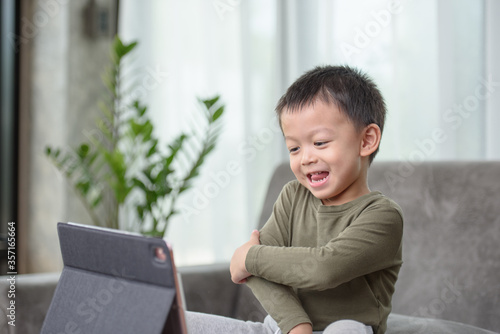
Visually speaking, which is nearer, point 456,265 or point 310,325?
point 310,325

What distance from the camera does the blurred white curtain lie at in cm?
212

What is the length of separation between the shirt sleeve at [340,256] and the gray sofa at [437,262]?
38cm

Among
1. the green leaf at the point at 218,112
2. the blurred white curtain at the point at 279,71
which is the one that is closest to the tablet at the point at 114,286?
the blurred white curtain at the point at 279,71

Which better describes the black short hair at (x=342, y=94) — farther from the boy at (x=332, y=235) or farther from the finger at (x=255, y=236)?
the finger at (x=255, y=236)

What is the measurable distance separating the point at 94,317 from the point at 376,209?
1.84ft

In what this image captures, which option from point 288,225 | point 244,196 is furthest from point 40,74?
point 288,225

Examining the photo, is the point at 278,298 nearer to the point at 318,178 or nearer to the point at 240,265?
the point at 240,265

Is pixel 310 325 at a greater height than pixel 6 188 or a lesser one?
greater

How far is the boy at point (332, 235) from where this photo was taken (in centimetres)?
Result: 110

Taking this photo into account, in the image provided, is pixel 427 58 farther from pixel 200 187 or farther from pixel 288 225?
pixel 200 187

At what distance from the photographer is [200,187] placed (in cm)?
324

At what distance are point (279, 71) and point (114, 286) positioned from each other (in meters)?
2.06

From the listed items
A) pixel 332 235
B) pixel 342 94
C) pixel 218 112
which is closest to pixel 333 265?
pixel 332 235

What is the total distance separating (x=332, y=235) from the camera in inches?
47.1
